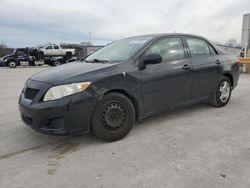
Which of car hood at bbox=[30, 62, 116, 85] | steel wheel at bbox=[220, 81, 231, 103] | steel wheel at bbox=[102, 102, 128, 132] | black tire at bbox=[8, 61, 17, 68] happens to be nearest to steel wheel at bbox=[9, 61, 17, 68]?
black tire at bbox=[8, 61, 17, 68]

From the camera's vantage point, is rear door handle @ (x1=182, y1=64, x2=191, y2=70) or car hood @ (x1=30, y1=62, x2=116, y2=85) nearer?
car hood @ (x1=30, y1=62, x2=116, y2=85)

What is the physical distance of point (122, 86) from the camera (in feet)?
10.9

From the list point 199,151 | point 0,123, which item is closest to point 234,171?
point 199,151

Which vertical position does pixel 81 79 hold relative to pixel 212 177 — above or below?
above

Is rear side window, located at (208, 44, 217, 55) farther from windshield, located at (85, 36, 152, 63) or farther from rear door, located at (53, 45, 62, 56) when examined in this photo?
rear door, located at (53, 45, 62, 56)

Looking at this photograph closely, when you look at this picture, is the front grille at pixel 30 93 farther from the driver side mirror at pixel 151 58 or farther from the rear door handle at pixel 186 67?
the rear door handle at pixel 186 67

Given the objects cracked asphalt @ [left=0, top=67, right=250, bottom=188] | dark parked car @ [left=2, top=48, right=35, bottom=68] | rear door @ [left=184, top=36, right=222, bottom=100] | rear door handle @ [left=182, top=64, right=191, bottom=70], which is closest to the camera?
cracked asphalt @ [left=0, top=67, right=250, bottom=188]

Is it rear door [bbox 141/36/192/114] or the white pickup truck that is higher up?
the white pickup truck

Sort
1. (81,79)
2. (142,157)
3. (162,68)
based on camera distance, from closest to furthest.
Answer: (142,157)
(81,79)
(162,68)

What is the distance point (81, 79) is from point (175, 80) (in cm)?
169

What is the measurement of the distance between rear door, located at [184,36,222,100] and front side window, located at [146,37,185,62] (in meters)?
0.23

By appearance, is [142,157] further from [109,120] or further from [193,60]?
[193,60]

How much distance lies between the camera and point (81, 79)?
304cm

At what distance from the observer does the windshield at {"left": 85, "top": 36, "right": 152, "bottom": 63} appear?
3.69 meters
